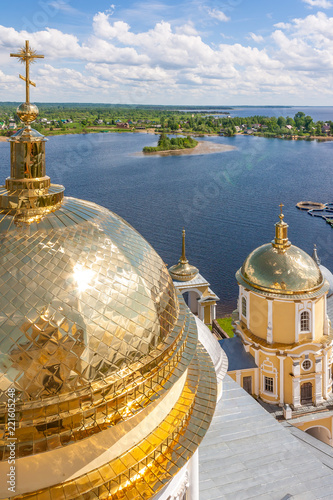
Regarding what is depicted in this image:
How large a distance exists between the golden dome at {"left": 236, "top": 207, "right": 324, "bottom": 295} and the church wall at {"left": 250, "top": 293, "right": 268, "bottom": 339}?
1.49 feet

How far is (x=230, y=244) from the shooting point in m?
32.3

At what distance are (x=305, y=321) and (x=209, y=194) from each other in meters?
34.4

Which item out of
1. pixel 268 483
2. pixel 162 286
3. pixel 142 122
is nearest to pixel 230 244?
pixel 268 483

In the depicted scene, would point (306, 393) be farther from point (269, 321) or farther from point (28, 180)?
point (28, 180)

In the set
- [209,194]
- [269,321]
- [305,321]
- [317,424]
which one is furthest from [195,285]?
[209,194]

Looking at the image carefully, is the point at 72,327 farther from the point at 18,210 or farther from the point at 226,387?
the point at 226,387

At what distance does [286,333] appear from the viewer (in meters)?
12.8

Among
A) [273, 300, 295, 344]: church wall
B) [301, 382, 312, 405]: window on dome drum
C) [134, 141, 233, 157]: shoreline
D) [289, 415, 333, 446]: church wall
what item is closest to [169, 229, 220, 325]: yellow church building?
[273, 300, 295, 344]: church wall

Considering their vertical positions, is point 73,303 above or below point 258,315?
above

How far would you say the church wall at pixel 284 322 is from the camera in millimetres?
12570

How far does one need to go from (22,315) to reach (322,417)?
38.2 feet

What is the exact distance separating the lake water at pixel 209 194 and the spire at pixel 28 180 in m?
20.6

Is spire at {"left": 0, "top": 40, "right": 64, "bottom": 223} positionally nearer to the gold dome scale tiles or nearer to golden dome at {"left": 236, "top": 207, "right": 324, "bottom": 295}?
the gold dome scale tiles

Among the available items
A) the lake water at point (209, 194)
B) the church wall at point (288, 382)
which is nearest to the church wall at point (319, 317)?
the church wall at point (288, 382)
